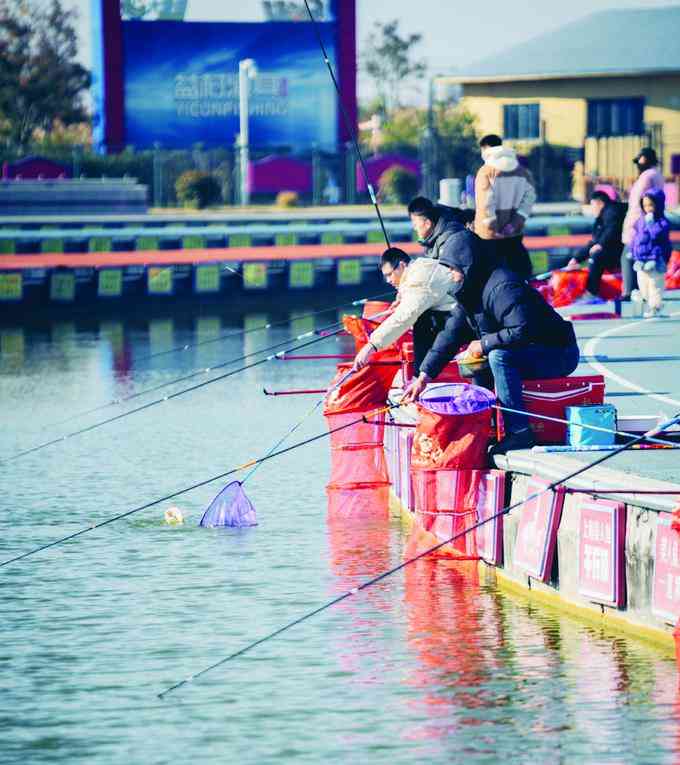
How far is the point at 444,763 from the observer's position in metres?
8.83

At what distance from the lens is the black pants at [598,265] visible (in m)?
22.7

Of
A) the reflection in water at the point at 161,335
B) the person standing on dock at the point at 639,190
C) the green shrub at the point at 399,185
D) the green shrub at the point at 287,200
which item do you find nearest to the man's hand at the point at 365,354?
the person standing on dock at the point at 639,190

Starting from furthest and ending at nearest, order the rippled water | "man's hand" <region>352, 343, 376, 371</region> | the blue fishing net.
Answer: the blue fishing net → "man's hand" <region>352, 343, 376, 371</region> → the rippled water

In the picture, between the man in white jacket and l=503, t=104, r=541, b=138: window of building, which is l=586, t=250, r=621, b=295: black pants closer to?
the man in white jacket

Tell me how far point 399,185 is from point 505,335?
41.3 metres

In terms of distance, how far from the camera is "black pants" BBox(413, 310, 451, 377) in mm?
13641

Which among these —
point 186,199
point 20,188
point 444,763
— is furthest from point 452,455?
point 186,199

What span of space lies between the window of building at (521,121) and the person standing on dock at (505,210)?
45518 millimetres

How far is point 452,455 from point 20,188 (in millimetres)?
36823

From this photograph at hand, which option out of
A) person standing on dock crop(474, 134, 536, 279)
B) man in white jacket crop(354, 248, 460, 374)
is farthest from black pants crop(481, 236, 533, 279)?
man in white jacket crop(354, 248, 460, 374)

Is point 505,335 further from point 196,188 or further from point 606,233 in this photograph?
point 196,188

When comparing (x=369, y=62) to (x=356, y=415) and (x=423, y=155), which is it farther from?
(x=356, y=415)

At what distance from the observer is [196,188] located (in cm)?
5181

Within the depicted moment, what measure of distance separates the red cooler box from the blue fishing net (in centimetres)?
264
